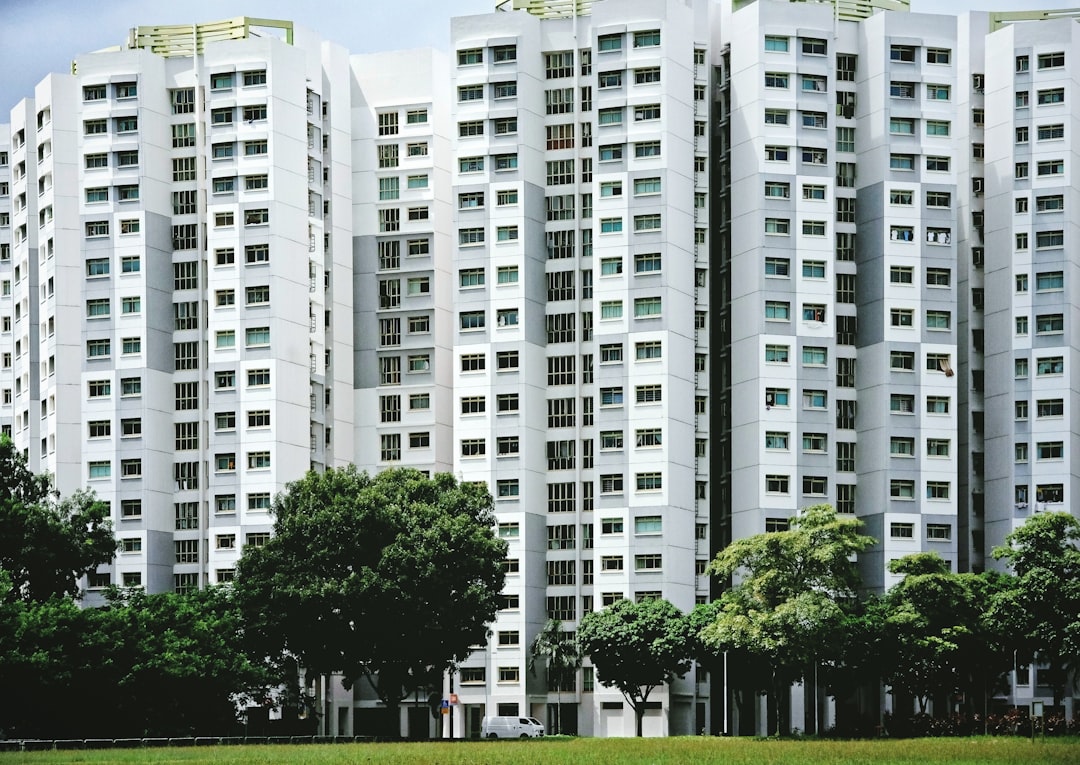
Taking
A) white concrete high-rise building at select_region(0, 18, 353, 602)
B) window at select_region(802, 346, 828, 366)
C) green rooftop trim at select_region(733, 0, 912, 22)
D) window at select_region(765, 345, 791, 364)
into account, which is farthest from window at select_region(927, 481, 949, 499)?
white concrete high-rise building at select_region(0, 18, 353, 602)

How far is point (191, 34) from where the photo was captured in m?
142

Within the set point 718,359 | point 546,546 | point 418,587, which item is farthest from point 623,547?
point 418,587

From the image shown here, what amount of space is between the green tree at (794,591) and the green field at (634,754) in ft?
46.5

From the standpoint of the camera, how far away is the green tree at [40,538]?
104438mm

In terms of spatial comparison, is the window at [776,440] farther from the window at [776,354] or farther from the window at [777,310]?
the window at [777,310]

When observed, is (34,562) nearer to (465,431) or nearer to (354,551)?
(354,551)

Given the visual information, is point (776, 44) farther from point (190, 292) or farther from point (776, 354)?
point (190, 292)

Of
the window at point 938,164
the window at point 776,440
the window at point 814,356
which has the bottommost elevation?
the window at point 776,440

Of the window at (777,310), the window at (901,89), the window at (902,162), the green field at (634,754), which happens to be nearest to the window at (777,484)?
the window at (777,310)

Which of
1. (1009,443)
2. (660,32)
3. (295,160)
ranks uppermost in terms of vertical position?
(660,32)

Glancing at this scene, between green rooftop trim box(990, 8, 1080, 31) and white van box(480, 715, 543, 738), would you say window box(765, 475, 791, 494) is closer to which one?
white van box(480, 715, 543, 738)

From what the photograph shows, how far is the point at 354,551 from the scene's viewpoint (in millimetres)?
108875

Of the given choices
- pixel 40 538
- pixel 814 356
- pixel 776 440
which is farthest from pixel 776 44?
pixel 40 538

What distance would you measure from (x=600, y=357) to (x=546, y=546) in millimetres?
13888
